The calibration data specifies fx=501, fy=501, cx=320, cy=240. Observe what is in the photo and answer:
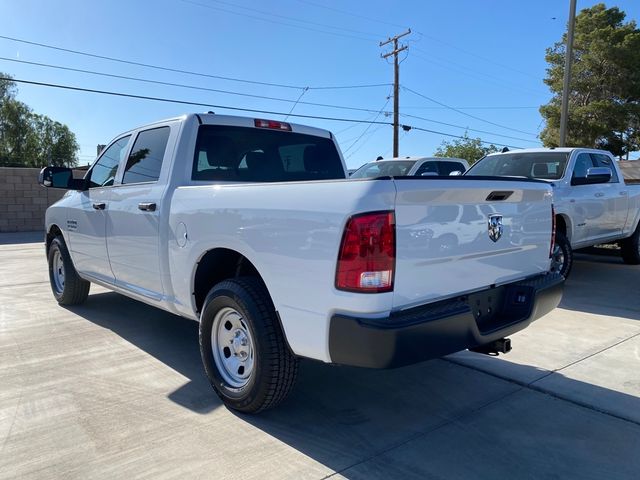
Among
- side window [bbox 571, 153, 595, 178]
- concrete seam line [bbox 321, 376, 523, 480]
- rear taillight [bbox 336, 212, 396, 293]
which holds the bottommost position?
concrete seam line [bbox 321, 376, 523, 480]

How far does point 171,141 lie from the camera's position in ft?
13.1

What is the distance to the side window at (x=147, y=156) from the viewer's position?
4.12 metres

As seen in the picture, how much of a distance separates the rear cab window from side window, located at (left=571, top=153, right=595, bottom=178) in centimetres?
442

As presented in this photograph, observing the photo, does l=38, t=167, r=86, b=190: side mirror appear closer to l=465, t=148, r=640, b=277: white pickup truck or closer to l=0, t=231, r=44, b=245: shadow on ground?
l=465, t=148, r=640, b=277: white pickup truck

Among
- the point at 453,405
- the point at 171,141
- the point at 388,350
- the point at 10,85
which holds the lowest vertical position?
the point at 453,405

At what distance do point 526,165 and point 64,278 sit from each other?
656 cm

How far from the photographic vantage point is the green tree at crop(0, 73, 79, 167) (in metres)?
53.9

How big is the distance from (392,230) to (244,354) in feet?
4.64

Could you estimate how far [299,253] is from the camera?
262 centimetres

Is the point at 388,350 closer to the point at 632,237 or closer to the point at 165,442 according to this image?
the point at 165,442

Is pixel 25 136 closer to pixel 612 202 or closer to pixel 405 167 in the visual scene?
pixel 405 167

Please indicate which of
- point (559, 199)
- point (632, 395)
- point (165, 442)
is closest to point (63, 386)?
point (165, 442)

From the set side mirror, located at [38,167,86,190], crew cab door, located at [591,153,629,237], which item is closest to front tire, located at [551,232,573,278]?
crew cab door, located at [591,153,629,237]

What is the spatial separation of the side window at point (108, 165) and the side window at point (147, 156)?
0.29 meters
